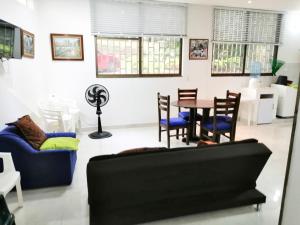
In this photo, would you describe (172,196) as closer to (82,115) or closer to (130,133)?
(130,133)

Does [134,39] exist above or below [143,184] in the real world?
above

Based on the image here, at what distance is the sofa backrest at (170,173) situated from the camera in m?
1.54

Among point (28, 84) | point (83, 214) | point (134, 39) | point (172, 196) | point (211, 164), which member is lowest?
point (83, 214)

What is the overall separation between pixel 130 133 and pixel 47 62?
2.17 metres

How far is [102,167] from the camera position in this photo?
150cm

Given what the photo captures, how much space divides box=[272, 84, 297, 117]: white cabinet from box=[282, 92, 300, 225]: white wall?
489 centimetres

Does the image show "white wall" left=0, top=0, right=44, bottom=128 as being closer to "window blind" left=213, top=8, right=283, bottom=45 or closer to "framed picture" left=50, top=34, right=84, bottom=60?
"framed picture" left=50, top=34, right=84, bottom=60

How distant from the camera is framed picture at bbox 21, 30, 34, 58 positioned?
3287mm

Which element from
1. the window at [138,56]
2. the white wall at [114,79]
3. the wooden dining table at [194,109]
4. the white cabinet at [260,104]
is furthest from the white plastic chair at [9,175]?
the white cabinet at [260,104]

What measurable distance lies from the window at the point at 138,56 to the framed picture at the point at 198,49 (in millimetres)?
272

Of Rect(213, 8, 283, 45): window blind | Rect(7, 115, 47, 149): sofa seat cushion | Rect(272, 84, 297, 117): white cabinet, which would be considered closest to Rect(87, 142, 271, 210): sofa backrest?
Rect(7, 115, 47, 149): sofa seat cushion

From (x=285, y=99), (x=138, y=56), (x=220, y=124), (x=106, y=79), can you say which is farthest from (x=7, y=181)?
(x=285, y=99)

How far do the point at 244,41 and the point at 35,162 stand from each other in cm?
518

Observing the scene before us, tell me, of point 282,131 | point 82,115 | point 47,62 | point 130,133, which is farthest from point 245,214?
point 47,62
